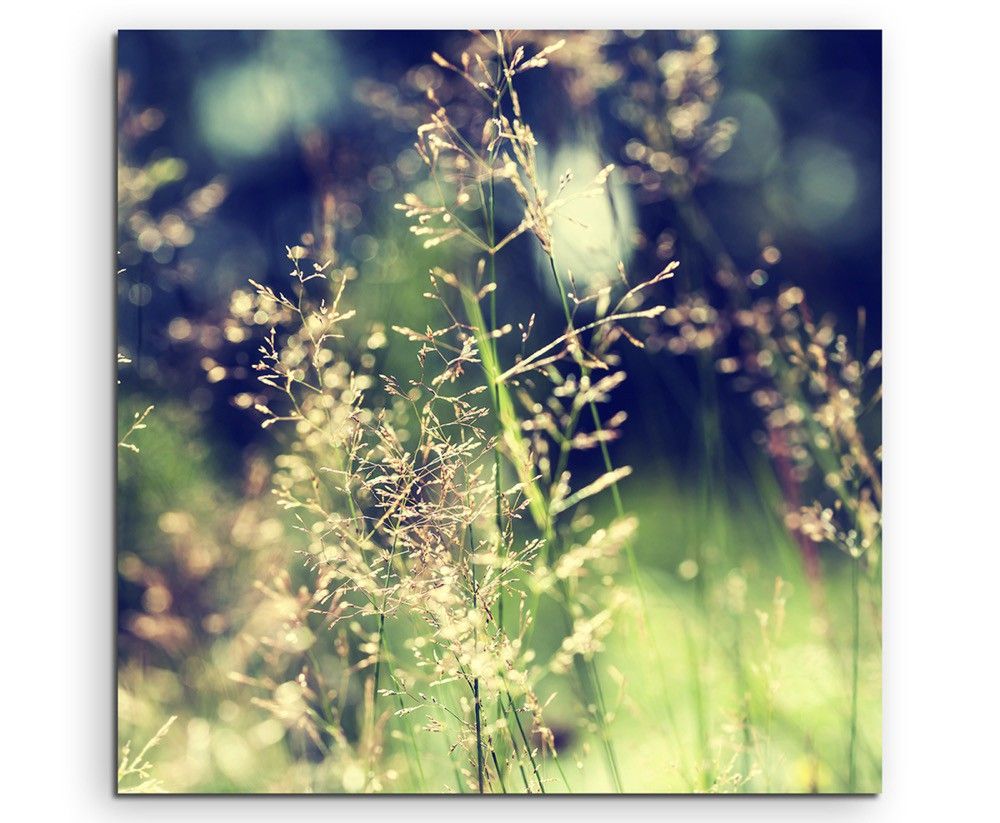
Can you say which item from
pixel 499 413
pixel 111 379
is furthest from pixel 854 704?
pixel 111 379

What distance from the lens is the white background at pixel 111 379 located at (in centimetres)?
138

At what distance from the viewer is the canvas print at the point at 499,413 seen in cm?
136

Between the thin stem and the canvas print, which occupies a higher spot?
the canvas print

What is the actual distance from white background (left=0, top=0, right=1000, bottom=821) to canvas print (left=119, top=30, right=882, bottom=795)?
0.16 ft

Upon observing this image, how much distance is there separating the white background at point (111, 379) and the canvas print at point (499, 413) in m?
0.05

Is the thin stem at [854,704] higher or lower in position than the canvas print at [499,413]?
lower

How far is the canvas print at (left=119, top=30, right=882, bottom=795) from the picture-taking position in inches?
53.7

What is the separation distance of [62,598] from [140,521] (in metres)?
0.18

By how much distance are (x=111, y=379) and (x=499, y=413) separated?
0.60 metres

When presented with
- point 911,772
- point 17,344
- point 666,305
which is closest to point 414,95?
point 666,305

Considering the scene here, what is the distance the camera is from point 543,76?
138 cm

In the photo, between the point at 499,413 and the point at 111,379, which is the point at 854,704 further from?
the point at 111,379

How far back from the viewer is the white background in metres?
1.38

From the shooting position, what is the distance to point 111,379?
1.40m
